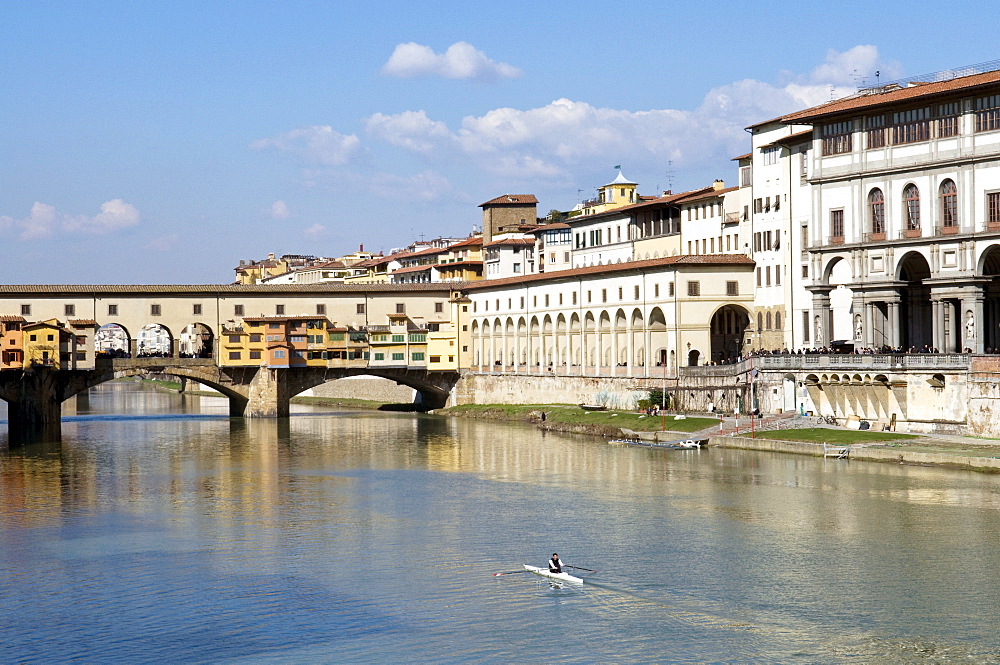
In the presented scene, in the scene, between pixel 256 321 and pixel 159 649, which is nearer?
pixel 159 649

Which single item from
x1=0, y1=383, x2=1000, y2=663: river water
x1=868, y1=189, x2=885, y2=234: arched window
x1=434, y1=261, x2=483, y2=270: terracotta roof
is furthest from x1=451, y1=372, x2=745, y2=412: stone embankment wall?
x1=434, y1=261, x2=483, y2=270: terracotta roof

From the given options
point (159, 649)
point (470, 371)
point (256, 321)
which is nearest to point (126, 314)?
point (256, 321)

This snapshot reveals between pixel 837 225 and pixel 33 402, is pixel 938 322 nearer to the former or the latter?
pixel 837 225

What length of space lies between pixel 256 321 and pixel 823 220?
52.3 m

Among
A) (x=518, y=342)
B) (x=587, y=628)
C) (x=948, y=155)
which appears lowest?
(x=587, y=628)

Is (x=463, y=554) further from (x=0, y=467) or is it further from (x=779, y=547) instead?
(x=0, y=467)

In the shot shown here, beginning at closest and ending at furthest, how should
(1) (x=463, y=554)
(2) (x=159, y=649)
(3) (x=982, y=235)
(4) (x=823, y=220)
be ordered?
(2) (x=159, y=649), (1) (x=463, y=554), (3) (x=982, y=235), (4) (x=823, y=220)

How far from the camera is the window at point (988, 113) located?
7038 centimetres

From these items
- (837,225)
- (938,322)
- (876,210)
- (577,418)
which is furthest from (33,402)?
(938,322)

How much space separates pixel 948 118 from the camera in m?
72.9

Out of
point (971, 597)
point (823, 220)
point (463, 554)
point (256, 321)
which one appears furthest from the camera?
point (256, 321)

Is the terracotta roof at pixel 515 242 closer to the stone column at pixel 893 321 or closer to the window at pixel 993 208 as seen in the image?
the stone column at pixel 893 321

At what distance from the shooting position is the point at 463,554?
45281mm

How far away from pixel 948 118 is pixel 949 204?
15.3ft
